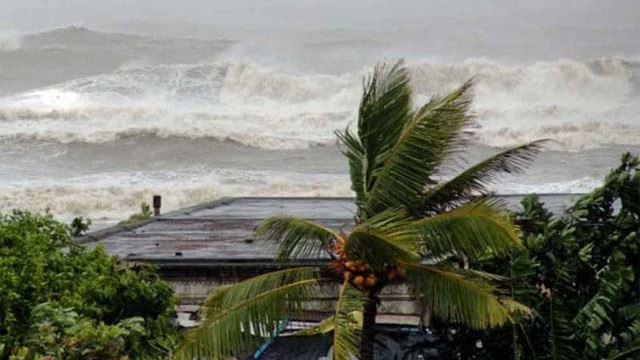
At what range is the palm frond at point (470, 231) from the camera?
7105 millimetres

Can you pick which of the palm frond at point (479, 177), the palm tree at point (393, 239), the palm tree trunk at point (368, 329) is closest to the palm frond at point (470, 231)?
the palm tree at point (393, 239)

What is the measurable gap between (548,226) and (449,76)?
130ft

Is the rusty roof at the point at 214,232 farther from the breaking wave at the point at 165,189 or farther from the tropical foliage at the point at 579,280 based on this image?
the breaking wave at the point at 165,189

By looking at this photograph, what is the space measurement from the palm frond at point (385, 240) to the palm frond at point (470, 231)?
0.16 m

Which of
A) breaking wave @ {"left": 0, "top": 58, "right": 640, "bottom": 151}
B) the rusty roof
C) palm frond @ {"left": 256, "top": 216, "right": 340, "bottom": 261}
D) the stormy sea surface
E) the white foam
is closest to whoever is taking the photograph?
palm frond @ {"left": 256, "top": 216, "right": 340, "bottom": 261}

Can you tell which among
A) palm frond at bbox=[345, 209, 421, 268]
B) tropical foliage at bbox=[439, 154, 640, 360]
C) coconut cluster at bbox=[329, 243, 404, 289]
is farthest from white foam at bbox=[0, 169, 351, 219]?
palm frond at bbox=[345, 209, 421, 268]

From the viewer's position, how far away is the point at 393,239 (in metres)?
6.98

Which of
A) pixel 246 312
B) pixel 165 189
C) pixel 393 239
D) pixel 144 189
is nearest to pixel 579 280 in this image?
pixel 393 239

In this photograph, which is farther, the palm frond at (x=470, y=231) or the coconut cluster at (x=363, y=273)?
the coconut cluster at (x=363, y=273)

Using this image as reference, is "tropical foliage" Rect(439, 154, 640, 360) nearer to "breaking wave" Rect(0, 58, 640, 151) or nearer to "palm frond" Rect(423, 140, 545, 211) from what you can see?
"palm frond" Rect(423, 140, 545, 211)

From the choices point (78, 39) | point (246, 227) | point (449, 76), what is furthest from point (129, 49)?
point (246, 227)

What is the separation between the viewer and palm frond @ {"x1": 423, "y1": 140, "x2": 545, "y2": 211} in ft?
26.2

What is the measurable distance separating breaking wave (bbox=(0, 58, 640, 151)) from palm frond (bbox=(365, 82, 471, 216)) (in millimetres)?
31453

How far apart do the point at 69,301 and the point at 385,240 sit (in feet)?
9.28
